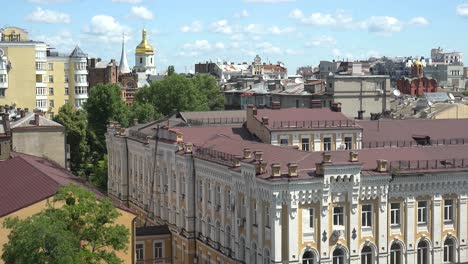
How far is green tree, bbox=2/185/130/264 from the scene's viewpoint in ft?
121

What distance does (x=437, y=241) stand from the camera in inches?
1859

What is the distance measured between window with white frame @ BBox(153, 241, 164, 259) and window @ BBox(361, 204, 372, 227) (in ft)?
61.5

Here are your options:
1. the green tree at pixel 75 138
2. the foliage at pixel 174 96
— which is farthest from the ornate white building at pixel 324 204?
the foliage at pixel 174 96

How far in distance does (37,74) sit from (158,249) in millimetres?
65561

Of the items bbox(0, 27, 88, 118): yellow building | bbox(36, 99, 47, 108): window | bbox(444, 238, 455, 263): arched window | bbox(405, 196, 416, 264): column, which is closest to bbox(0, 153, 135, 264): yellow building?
bbox(405, 196, 416, 264): column

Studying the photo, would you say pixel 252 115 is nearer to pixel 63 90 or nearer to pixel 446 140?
pixel 446 140

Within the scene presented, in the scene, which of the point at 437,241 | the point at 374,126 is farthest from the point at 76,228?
the point at 374,126

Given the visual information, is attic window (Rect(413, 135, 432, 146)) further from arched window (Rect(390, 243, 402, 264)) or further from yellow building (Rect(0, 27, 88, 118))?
yellow building (Rect(0, 27, 88, 118))

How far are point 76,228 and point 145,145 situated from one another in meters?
26.4

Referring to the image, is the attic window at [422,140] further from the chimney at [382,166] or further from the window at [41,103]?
the window at [41,103]

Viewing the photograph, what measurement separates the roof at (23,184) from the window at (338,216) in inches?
444

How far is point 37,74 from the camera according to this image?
119375mm

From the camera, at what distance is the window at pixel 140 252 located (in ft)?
191

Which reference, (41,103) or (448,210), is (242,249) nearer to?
(448,210)
